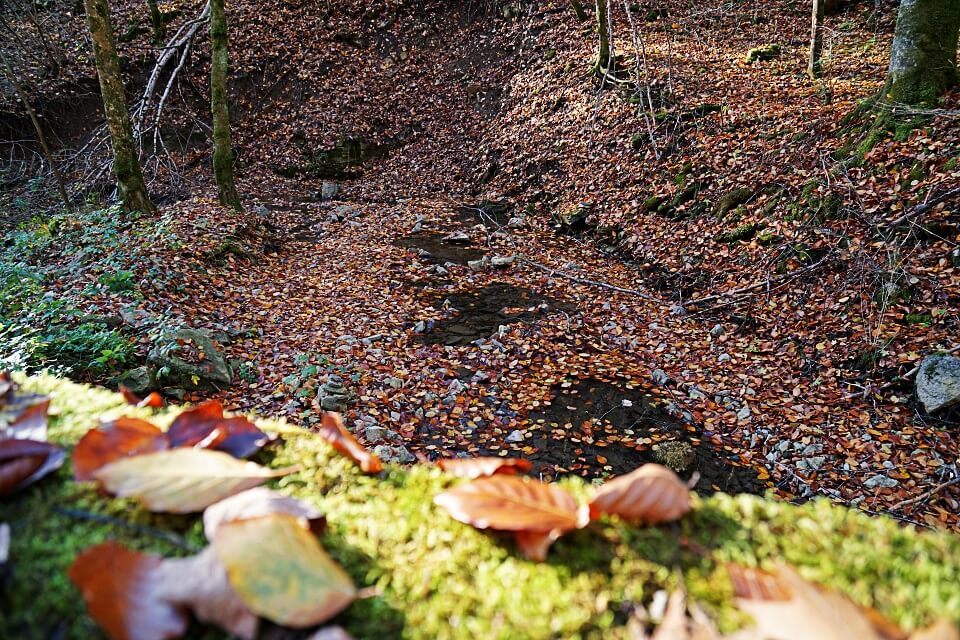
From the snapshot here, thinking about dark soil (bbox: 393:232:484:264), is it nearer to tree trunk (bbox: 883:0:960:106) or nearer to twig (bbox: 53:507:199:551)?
tree trunk (bbox: 883:0:960:106)

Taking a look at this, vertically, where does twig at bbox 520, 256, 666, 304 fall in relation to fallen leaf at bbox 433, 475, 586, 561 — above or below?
below

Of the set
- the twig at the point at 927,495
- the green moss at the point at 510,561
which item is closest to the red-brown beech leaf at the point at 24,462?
the green moss at the point at 510,561

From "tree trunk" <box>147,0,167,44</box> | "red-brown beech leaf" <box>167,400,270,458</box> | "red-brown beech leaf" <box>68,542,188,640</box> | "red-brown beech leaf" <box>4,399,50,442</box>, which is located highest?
"tree trunk" <box>147,0,167,44</box>

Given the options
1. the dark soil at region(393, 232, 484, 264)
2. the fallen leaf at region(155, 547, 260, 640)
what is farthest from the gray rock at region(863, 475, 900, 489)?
the dark soil at region(393, 232, 484, 264)

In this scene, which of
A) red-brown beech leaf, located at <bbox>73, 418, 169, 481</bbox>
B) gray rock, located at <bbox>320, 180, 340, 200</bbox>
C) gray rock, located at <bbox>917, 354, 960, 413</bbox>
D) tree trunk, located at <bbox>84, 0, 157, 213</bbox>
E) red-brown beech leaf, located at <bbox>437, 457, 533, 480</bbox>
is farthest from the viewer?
gray rock, located at <bbox>320, 180, 340, 200</bbox>

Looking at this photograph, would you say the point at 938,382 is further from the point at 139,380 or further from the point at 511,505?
the point at 139,380

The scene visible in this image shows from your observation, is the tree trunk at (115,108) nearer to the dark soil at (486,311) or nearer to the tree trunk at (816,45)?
the dark soil at (486,311)

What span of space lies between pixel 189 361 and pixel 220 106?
20.1 feet

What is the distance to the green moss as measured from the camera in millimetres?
807

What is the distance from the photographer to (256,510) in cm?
96

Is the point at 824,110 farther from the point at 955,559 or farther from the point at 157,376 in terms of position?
the point at 157,376

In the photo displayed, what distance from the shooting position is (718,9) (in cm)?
1341

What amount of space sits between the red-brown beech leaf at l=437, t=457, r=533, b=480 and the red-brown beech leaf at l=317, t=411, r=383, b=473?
6.8 inches

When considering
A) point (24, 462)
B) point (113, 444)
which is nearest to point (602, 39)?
point (113, 444)
